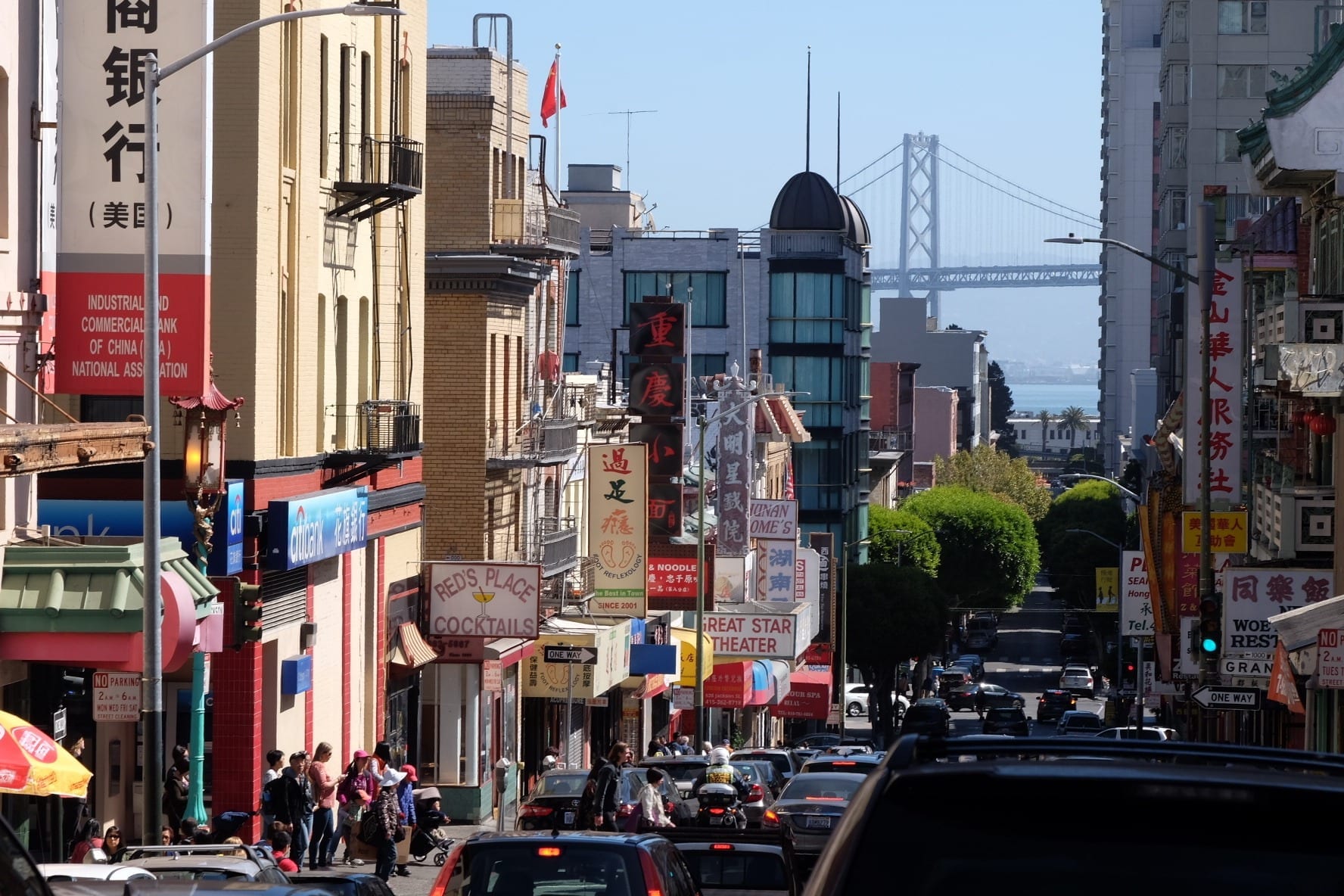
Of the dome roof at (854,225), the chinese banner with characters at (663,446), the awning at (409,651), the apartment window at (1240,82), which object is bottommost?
the awning at (409,651)

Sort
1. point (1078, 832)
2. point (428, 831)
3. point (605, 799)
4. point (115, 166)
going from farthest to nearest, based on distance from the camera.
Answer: point (428, 831) < point (605, 799) < point (115, 166) < point (1078, 832)

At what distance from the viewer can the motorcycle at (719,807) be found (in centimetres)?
2580

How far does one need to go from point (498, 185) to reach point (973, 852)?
3860 cm

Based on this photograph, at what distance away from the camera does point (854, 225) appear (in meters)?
102

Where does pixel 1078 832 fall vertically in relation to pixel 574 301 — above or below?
below

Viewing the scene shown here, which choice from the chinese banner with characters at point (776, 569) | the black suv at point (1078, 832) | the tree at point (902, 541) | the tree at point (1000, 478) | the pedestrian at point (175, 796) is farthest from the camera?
the tree at point (1000, 478)

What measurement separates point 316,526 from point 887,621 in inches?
2558

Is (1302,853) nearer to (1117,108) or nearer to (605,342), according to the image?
(605,342)

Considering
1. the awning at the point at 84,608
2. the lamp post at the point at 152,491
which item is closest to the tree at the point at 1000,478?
the awning at the point at 84,608

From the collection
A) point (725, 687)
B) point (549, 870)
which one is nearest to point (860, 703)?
point (725, 687)

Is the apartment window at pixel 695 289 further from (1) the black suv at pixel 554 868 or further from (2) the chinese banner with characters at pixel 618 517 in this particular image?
(1) the black suv at pixel 554 868

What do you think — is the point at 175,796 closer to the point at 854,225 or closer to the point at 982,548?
the point at 854,225

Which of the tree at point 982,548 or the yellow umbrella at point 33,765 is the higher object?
the yellow umbrella at point 33,765

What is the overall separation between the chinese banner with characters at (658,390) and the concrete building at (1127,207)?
382 ft
